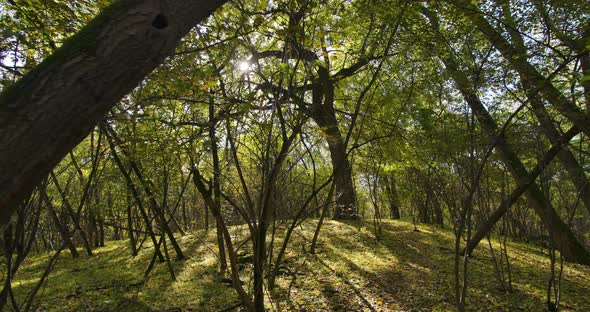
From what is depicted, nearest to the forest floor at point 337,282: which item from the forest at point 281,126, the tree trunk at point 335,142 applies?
the forest at point 281,126

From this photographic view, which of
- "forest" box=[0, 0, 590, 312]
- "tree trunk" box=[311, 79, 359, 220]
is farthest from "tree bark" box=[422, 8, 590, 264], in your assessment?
"tree trunk" box=[311, 79, 359, 220]

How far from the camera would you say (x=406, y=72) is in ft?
16.9

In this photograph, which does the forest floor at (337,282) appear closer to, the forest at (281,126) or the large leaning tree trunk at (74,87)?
the forest at (281,126)

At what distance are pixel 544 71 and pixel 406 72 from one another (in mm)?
1806

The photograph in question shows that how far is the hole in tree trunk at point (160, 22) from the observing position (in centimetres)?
127

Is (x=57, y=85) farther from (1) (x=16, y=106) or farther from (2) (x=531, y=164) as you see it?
(2) (x=531, y=164)

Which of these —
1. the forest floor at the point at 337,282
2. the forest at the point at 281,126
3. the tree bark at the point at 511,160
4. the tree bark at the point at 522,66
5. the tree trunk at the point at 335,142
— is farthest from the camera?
the forest floor at the point at 337,282

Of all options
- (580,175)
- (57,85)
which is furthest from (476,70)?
(57,85)

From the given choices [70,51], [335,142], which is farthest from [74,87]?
[335,142]

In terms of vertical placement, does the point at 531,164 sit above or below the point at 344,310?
above

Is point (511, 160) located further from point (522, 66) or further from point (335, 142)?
point (335, 142)

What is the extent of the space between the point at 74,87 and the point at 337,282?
5437 mm

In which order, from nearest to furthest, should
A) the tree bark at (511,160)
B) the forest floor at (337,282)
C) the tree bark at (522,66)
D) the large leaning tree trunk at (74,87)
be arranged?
the large leaning tree trunk at (74,87) → the tree bark at (522,66) → the tree bark at (511,160) → the forest floor at (337,282)

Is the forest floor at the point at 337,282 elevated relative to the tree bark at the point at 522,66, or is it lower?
lower
